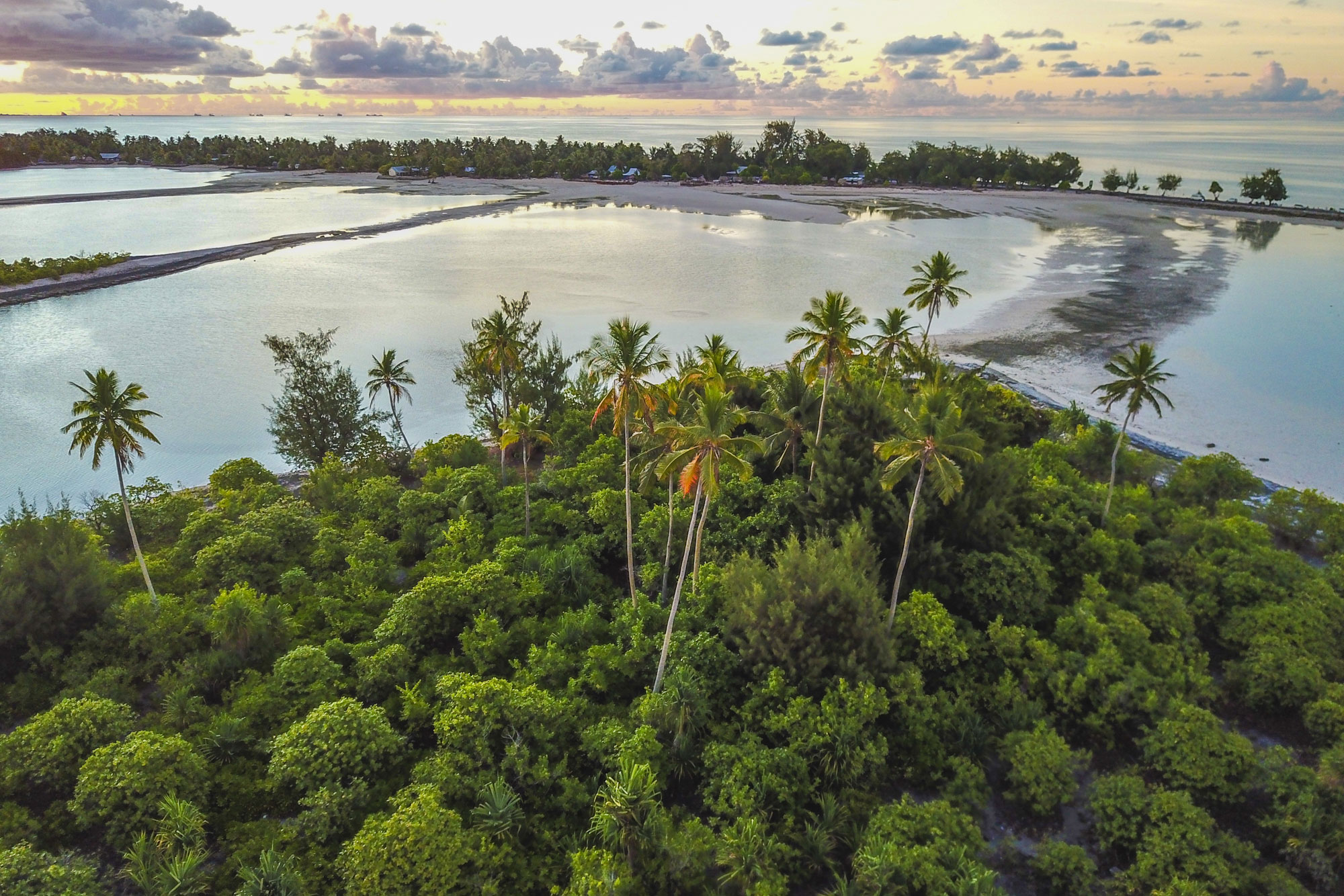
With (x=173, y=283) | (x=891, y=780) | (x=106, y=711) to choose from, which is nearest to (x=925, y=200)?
(x=173, y=283)

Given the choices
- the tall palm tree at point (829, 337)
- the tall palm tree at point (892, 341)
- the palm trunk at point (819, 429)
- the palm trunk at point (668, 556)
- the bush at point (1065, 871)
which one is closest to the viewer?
the bush at point (1065, 871)

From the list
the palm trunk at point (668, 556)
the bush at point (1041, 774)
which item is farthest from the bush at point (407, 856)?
the bush at point (1041, 774)

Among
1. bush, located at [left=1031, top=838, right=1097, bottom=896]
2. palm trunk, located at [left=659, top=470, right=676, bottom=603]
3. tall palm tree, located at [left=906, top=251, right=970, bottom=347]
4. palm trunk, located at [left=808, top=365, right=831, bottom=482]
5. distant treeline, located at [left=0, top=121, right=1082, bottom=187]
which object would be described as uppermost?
distant treeline, located at [left=0, top=121, right=1082, bottom=187]

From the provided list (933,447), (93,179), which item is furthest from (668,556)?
(93,179)

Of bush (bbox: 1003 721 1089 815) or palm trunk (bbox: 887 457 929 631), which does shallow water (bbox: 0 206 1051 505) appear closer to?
palm trunk (bbox: 887 457 929 631)

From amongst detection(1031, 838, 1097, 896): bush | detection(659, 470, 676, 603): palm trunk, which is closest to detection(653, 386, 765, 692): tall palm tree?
detection(659, 470, 676, 603): palm trunk

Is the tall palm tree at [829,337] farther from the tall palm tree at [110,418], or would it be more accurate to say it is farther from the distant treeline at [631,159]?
the distant treeline at [631,159]
